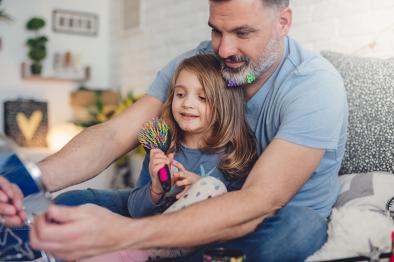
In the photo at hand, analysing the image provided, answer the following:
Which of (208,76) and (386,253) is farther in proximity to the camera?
(208,76)

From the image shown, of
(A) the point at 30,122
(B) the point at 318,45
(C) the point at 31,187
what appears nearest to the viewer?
(C) the point at 31,187

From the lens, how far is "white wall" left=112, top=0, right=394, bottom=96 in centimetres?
229

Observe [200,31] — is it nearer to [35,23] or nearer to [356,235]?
[35,23]

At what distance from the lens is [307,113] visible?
1543 mm

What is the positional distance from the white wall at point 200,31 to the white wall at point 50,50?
15cm

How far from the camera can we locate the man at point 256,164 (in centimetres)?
114

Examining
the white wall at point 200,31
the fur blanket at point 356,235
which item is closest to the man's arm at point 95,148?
the fur blanket at point 356,235

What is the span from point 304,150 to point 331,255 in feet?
0.88

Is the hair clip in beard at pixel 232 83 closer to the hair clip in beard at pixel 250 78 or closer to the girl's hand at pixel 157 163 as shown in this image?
the hair clip in beard at pixel 250 78

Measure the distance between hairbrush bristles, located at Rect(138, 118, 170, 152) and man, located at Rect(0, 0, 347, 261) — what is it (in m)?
0.17

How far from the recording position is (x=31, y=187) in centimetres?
142

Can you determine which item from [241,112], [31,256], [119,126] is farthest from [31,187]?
[241,112]

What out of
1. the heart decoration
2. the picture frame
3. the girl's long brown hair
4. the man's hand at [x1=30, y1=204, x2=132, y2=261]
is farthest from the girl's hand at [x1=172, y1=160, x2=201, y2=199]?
the picture frame

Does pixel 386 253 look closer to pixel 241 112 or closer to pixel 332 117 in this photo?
pixel 332 117
